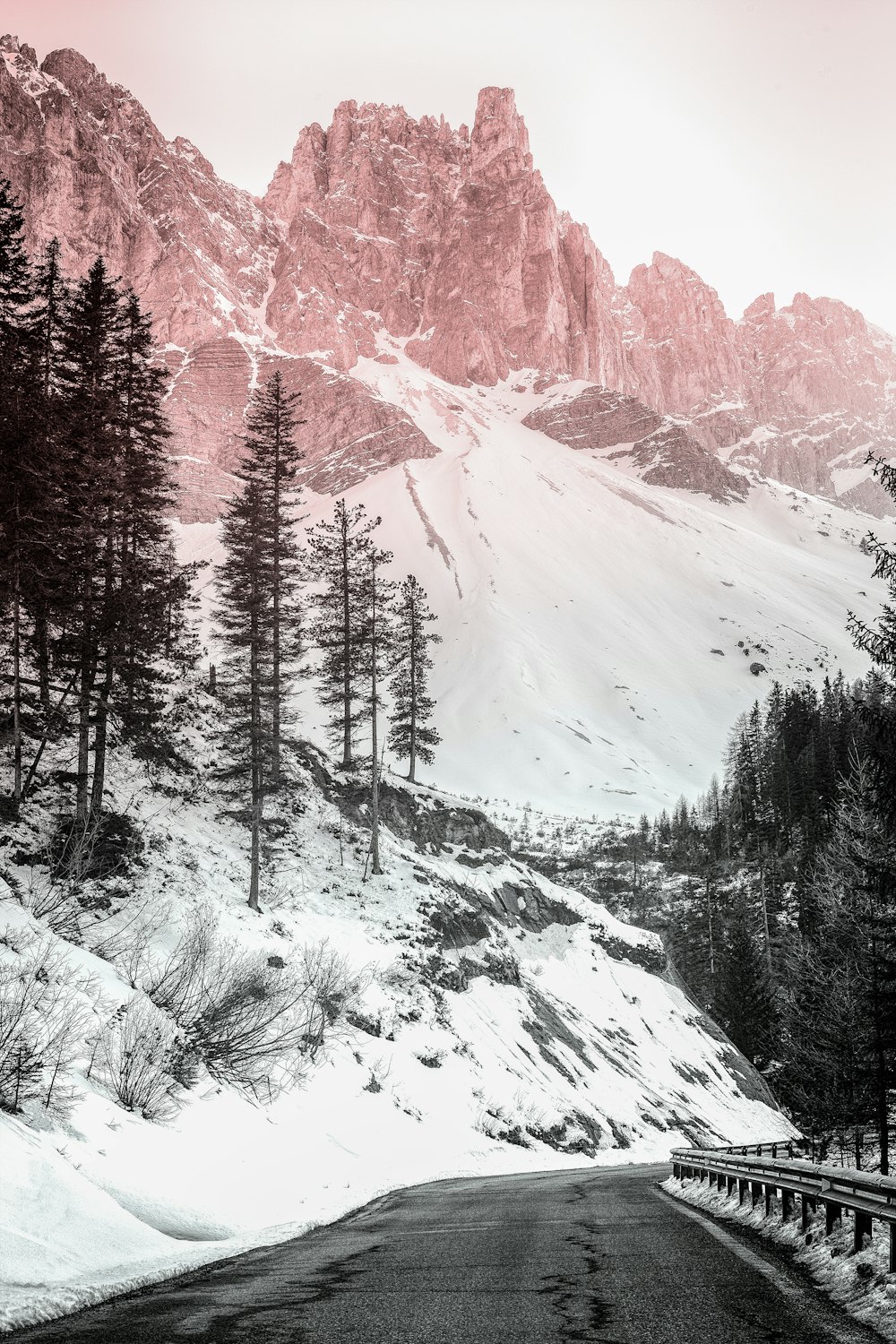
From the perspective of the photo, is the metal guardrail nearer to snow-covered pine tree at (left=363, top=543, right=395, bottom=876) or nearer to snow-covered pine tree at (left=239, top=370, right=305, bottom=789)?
snow-covered pine tree at (left=239, top=370, right=305, bottom=789)

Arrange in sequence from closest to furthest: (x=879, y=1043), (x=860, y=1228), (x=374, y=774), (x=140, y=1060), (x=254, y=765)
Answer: (x=860, y=1228), (x=140, y=1060), (x=879, y=1043), (x=254, y=765), (x=374, y=774)

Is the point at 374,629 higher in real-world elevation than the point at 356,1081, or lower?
higher

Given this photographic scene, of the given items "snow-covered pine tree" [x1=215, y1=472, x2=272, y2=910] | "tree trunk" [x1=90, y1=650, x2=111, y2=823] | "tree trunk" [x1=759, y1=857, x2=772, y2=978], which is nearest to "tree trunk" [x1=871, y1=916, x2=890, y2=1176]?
"snow-covered pine tree" [x1=215, y1=472, x2=272, y2=910]

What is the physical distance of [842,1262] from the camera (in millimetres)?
7195

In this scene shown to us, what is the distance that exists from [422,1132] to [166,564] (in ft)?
59.0

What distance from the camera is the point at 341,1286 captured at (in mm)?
7020

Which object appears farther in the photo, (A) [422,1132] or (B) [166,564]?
(B) [166,564]

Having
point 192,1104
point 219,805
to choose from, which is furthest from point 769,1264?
point 219,805

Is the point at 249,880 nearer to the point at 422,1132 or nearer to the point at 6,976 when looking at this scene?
the point at 422,1132

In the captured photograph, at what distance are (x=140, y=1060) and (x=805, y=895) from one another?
58324 millimetres

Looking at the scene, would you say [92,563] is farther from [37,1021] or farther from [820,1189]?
[820,1189]

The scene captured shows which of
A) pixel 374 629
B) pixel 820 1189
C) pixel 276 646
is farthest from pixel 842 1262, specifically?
pixel 374 629

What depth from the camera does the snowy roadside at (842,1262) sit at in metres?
5.87

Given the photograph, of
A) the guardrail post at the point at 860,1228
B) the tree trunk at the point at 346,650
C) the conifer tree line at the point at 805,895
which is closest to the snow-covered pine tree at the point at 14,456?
the conifer tree line at the point at 805,895
